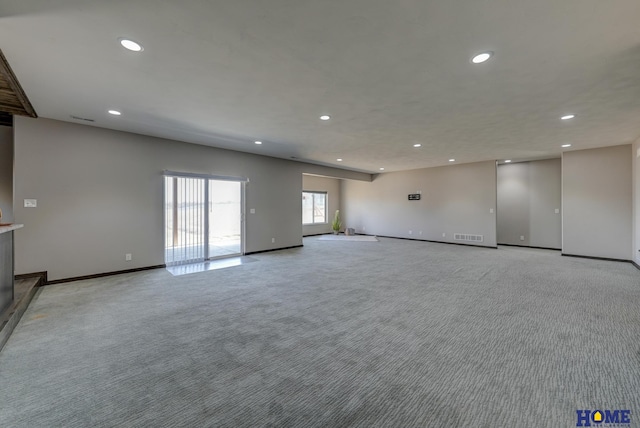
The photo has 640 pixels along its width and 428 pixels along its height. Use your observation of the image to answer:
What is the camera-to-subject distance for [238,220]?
23.2 feet

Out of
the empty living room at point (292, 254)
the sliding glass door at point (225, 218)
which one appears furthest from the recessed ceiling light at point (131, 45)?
the sliding glass door at point (225, 218)

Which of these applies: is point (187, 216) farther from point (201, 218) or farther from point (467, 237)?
point (467, 237)

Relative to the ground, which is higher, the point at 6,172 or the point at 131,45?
the point at 131,45

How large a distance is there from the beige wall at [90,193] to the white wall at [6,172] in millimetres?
1465

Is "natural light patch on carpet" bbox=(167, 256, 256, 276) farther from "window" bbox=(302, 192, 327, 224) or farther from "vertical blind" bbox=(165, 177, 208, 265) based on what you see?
"window" bbox=(302, 192, 327, 224)

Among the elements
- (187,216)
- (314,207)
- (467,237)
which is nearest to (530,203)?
(467,237)

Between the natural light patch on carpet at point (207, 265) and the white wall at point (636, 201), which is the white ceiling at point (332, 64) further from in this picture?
the natural light patch on carpet at point (207, 265)

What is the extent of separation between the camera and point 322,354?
93.4 inches

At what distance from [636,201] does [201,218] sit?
970 cm

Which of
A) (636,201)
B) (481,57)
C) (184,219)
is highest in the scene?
(481,57)

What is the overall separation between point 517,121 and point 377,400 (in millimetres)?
4850

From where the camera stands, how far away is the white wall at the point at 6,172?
5.08m


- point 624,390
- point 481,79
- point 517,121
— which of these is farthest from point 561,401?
point 517,121

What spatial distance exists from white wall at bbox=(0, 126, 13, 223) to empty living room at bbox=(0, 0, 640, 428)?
39 mm
